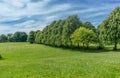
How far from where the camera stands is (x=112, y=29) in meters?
88.4

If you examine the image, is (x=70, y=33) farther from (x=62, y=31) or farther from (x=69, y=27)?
(x=62, y=31)

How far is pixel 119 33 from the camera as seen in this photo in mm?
86250

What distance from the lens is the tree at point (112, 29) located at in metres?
87.4

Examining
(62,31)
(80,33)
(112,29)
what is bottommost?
(80,33)

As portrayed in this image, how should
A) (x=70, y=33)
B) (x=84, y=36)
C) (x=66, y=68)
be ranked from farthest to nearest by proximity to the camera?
(x=70, y=33) < (x=84, y=36) < (x=66, y=68)

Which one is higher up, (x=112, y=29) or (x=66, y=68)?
(x=112, y=29)

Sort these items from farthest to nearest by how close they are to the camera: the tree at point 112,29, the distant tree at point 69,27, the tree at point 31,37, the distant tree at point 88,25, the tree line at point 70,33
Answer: the tree at point 31,37 < the distant tree at point 88,25 < the distant tree at point 69,27 < the tree line at point 70,33 < the tree at point 112,29

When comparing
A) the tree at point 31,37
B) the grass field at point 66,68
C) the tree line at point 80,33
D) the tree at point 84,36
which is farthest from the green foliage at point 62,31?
the grass field at point 66,68

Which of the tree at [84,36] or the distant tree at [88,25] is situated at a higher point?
the distant tree at [88,25]

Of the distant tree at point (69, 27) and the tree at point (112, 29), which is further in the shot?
the distant tree at point (69, 27)

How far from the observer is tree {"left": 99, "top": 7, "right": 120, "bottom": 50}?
87438 millimetres

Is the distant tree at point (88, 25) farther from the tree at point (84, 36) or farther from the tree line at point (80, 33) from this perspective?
the tree at point (84, 36)

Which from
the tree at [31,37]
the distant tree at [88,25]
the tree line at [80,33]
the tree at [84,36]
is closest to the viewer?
the tree line at [80,33]

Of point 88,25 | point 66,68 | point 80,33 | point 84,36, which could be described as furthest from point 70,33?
point 66,68
